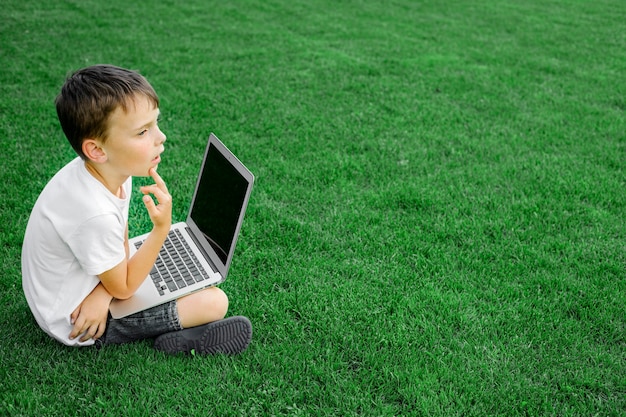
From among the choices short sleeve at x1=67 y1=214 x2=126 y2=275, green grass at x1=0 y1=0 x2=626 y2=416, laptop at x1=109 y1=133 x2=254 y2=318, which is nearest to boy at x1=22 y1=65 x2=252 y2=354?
short sleeve at x1=67 y1=214 x2=126 y2=275

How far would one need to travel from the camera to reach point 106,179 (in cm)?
253

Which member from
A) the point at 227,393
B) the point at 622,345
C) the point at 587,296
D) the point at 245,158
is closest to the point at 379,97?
the point at 245,158

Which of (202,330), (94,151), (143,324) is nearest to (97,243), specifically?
(94,151)

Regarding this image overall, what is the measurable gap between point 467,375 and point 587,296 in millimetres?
1052

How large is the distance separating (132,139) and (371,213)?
6.70ft

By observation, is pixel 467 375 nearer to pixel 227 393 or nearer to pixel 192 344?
pixel 227 393

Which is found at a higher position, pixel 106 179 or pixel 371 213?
pixel 106 179

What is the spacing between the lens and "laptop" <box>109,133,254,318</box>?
2.72m

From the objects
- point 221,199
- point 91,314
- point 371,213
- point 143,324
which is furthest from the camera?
point 371,213

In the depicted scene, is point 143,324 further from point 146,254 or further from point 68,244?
point 68,244

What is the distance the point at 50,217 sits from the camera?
2402mm

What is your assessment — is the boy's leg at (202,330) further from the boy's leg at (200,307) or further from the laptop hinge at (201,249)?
the laptop hinge at (201,249)

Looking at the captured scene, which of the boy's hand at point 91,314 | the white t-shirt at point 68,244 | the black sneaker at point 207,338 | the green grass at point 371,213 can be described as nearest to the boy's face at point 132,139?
the white t-shirt at point 68,244

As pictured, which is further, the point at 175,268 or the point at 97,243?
the point at 175,268
